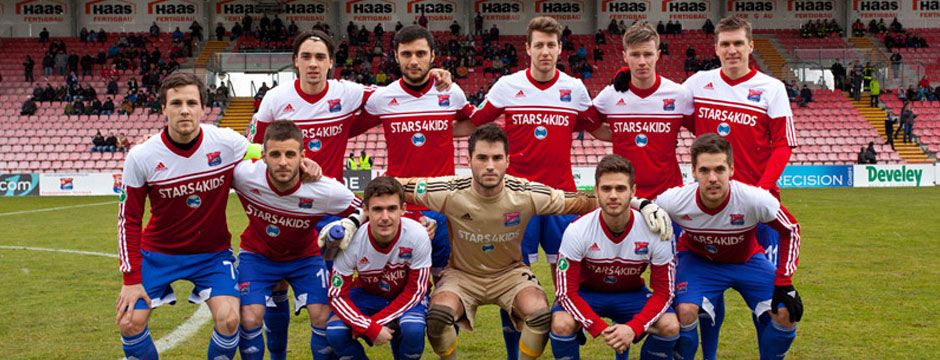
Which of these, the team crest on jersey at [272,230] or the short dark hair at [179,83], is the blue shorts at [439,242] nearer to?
the team crest on jersey at [272,230]

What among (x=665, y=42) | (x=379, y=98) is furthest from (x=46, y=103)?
(x=379, y=98)

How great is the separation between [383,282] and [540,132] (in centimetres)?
149

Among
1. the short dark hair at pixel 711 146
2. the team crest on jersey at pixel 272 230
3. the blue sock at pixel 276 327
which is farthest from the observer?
the blue sock at pixel 276 327

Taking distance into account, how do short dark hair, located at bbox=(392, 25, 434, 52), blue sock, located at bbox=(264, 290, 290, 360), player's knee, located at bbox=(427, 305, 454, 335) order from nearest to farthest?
player's knee, located at bbox=(427, 305, 454, 335)
blue sock, located at bbox=(264, 290, 290, 360)
short dark hair, located at bbox=(392, 25, 434, 52)

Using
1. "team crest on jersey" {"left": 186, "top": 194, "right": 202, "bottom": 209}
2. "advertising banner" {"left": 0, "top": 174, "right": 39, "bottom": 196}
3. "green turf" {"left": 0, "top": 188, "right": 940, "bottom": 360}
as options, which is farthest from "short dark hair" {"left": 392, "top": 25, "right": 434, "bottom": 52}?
"advertising banner" {"left": 0, "top": 174, "right": 39, "bottom": 196}

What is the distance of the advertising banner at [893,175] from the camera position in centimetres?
2494

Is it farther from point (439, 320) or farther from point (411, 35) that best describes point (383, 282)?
point (411, 35)

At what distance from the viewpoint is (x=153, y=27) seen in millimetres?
36344

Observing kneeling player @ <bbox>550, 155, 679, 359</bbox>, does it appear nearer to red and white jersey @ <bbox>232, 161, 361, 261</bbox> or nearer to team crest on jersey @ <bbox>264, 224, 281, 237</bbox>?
red and white jersey @ <bbox>232, 161, 361, 261</bbox>

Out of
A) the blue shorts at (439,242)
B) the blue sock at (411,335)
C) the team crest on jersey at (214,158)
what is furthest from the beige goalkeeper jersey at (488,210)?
the team crest on jersey at (214,158)

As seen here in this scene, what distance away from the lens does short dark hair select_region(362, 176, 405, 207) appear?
489 cm

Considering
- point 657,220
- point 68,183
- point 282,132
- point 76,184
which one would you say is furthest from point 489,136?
point 68,183

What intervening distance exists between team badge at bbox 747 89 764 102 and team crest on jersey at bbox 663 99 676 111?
486 mm

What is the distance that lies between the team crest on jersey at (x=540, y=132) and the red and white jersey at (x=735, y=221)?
90 centimetres
